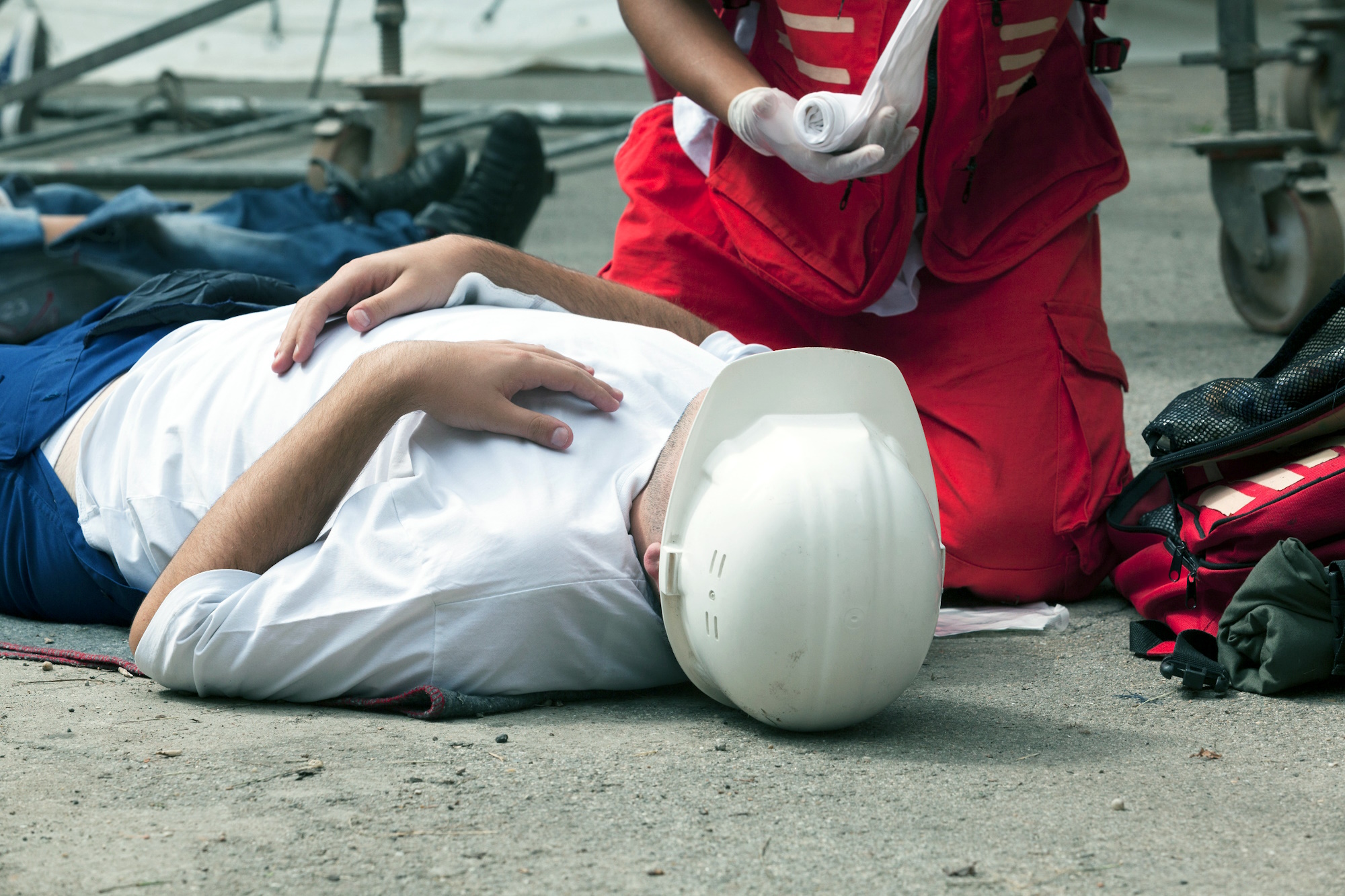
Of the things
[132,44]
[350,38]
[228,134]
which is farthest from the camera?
[350,38]

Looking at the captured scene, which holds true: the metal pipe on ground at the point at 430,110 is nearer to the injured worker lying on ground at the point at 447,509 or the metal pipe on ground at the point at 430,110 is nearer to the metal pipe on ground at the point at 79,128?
the metal pipe on ground at the point at 79,128

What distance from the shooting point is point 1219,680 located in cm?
162

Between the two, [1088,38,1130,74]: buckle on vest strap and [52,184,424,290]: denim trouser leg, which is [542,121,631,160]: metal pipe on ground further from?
[1088,38,1130,74]: buckle on vest strap

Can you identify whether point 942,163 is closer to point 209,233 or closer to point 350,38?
point 209,233

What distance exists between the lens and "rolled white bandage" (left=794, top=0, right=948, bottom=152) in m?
1.97

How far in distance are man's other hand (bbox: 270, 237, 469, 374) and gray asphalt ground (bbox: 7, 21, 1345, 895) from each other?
0.47 meters

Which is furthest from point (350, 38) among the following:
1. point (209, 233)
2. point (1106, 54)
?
point (1106, 54)

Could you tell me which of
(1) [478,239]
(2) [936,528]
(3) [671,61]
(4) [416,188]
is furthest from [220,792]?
(4) [416,188]

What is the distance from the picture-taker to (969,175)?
7.52 ft

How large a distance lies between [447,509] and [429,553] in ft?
0.21

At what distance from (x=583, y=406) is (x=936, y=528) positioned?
47 centimetres

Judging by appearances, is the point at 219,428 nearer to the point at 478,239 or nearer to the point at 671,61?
the point at 478,239

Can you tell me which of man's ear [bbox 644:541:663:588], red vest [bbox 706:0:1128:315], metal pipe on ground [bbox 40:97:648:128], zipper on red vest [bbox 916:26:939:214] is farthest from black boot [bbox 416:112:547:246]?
man's ear [bbox 644:541:663:588]

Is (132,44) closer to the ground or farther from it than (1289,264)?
farther from it
